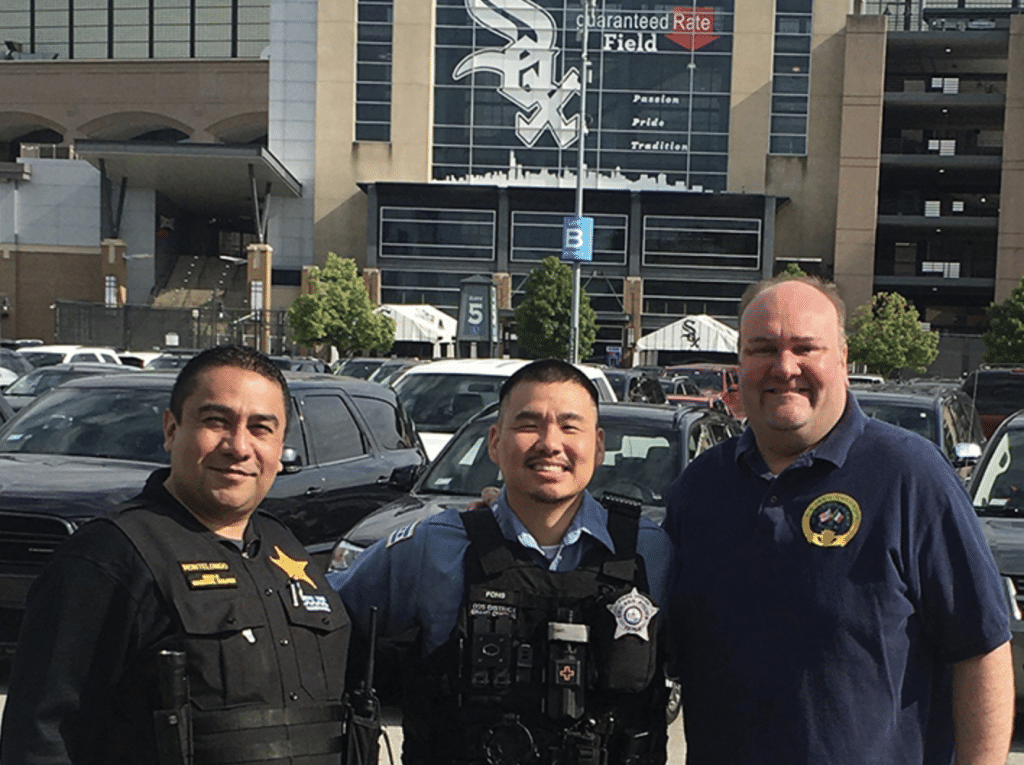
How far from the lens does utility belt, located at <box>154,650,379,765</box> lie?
255 cm

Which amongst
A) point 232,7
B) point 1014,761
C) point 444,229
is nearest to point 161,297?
point 444,229

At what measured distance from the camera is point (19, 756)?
2525 mm

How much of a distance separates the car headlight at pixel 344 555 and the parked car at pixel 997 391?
16.7 m

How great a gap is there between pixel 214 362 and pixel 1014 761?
5.22m

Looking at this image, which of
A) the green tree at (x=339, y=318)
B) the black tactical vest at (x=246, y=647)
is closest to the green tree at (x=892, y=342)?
the green tree at (x=339, y=318)

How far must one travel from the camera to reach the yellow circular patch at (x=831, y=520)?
9.77 ft

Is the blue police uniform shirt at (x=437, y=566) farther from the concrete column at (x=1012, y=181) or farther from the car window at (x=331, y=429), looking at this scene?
the concrete column at (x=1012, y=181)

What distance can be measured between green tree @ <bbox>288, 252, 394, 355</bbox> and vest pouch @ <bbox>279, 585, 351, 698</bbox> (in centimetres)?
5798

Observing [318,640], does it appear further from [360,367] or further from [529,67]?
[529,67]

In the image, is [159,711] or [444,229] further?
[444,229]

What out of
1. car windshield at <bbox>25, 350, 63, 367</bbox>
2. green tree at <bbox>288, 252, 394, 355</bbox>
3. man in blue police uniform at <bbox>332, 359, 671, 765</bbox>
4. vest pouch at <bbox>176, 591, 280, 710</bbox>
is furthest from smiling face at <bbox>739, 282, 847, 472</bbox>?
green tree at <bbox>288, 252, 394, 355</bbox>

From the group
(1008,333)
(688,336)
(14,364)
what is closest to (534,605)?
(14,364)

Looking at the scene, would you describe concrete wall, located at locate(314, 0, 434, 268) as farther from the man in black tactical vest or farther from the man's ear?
the man in black tactical vest

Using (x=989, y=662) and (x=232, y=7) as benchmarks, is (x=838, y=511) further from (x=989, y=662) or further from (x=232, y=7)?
(x=232, y=7)
